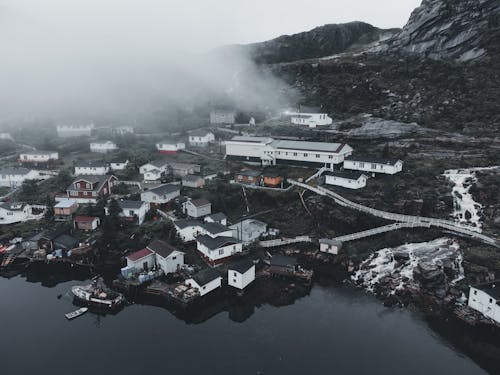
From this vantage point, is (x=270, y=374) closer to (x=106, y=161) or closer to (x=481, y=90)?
(x=106, y=161)

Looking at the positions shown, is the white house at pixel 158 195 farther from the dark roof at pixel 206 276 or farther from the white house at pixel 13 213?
the dark roof at pixel 206 276

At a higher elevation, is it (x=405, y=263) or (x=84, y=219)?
(x=84, y=219)

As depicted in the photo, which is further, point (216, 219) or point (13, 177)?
point (13, 177)

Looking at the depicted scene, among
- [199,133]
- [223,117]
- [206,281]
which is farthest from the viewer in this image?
[223,117]

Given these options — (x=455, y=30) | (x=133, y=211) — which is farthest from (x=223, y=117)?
(x=455, y=30)

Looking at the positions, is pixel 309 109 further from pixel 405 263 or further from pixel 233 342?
pixel 233 342

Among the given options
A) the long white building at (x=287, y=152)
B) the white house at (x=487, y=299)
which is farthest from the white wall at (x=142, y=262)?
the white house at (x=487, y=299)
